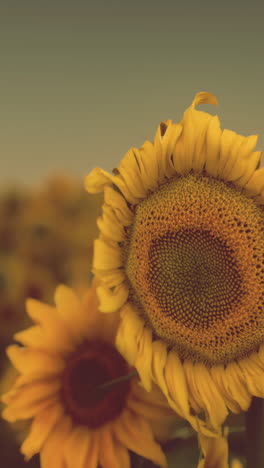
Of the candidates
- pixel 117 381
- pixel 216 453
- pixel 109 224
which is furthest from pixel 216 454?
pixel 109 224

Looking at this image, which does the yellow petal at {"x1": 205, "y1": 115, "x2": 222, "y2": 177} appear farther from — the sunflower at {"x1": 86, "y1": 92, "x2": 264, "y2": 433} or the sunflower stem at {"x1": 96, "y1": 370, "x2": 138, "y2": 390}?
the sunflower stem at {"x1": 96, "y1": 370, "x2": 138, "y2": 390}

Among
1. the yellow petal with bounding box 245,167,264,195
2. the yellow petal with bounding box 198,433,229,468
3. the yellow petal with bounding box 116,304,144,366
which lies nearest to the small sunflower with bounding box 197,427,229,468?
the yellow petal with bounding box 198,433,229,468

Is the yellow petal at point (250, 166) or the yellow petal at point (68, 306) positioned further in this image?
the yellow petal at point (68, 306)

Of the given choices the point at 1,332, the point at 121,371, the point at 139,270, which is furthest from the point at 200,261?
the point at 1,332

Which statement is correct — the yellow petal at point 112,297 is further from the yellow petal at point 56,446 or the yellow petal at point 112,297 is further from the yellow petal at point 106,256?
the yellow petal at point 56,446

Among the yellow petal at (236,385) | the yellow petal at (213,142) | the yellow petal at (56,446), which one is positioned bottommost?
the yellow petal at (56,446)

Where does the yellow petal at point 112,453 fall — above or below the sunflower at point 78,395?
below

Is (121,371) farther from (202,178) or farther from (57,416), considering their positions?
(202,178)

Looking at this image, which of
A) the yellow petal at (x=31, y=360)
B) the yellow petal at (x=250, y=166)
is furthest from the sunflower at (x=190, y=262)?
the yellow petal at (x=31, y=360)
